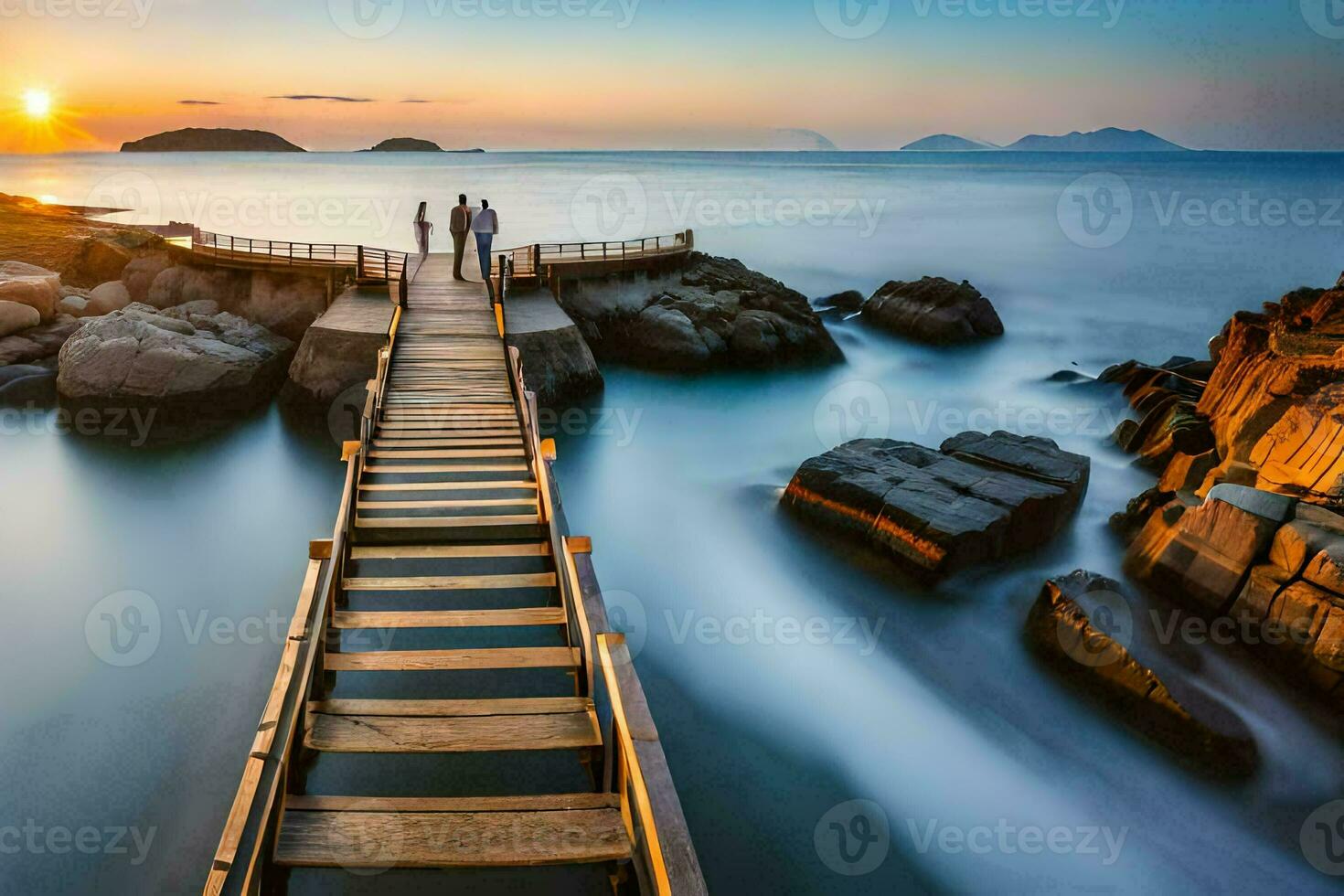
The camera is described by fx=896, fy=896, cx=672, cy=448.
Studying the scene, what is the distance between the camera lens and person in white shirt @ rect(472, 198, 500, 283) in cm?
1839

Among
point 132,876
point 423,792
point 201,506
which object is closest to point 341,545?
point 423,792

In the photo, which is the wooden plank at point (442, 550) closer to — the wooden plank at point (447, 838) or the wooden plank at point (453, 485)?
the wooden plank at point (453, 485)

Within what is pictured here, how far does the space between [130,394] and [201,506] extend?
21.8 ft

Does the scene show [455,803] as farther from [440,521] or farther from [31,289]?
[31,289]

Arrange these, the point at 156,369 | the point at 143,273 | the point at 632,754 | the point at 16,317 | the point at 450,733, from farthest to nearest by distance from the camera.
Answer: the point at 143,273, the point at 16,317, the point at 156,369, the point at 450,733, the point at 632,754

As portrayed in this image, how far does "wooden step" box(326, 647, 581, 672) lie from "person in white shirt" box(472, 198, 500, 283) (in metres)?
12.6

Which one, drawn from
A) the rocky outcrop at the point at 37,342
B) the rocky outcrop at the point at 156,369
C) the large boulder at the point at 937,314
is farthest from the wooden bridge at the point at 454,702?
the large boulder at the point at 937,314

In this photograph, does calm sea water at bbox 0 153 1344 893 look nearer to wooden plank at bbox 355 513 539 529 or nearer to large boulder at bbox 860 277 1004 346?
wooden plank at bbox 355 513 539 529

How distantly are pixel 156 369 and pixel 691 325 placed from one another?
44.4 ft

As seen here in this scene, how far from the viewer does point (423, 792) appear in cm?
812

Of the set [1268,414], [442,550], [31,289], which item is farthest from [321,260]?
[1268,414]

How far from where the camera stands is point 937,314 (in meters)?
31.0

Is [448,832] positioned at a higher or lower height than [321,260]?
lower

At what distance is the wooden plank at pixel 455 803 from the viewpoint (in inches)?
210
